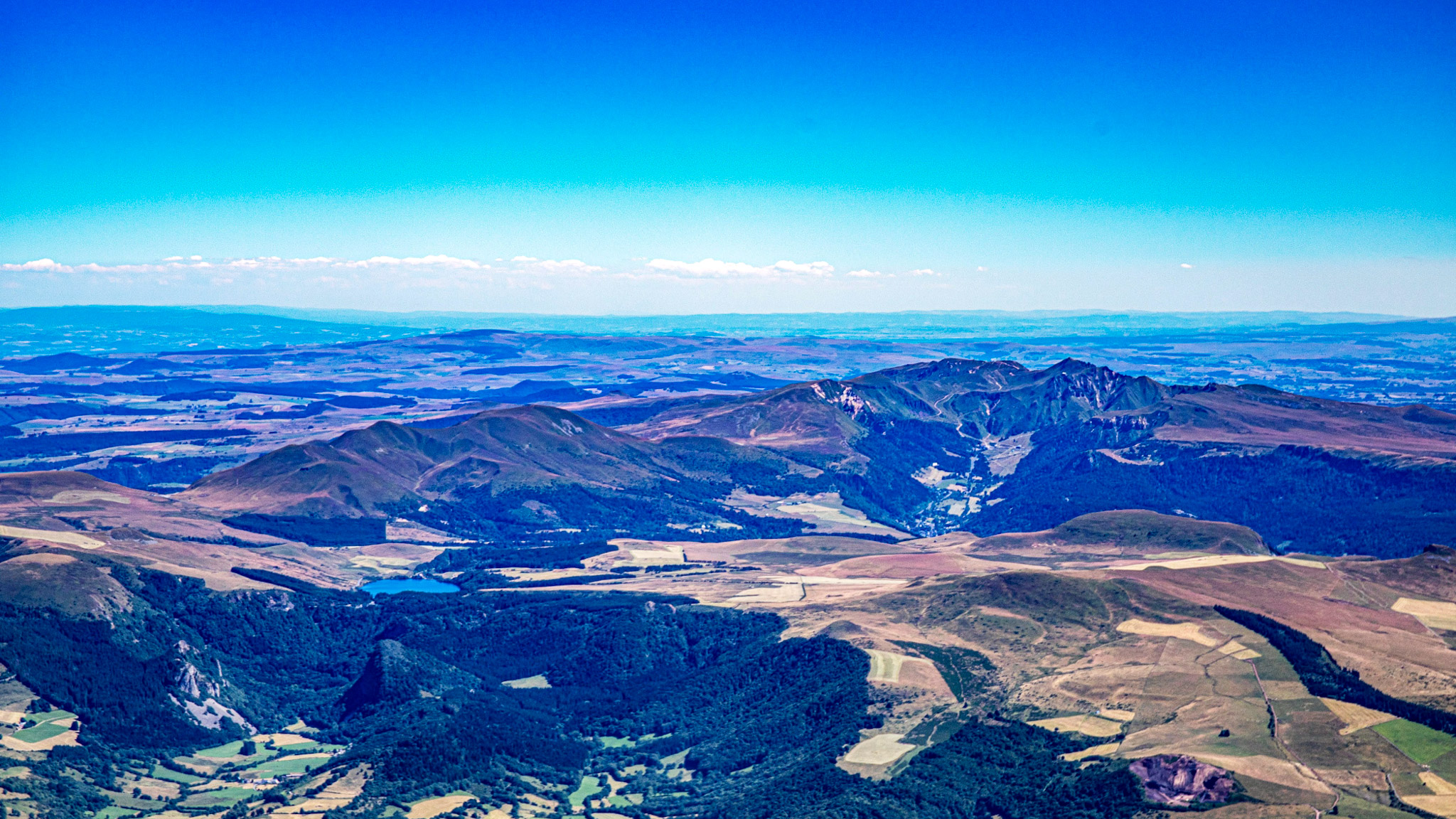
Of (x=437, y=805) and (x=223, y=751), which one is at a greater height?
(x=437, y=805)

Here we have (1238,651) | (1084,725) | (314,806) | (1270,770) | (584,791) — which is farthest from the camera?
(1238,651)

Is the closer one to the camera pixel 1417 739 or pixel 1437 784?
pixel 1437 784

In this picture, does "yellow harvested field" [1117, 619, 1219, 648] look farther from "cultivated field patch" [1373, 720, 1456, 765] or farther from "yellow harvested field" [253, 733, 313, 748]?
"yellow harvested field" [253, 733, 313, 748]

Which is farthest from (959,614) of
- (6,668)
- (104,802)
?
(6,668)

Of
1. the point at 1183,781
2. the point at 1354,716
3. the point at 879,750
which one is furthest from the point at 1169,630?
the point at 1183,781

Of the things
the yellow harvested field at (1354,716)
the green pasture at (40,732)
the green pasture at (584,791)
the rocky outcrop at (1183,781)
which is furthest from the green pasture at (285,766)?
the yellow harvested field at (1354,716)

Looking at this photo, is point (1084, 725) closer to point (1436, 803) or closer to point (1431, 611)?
point (1436, 803)

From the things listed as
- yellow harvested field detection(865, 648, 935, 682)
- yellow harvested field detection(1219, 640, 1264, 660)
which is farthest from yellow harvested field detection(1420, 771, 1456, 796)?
yellow harvested field detection(865, 648, 935, 682)
